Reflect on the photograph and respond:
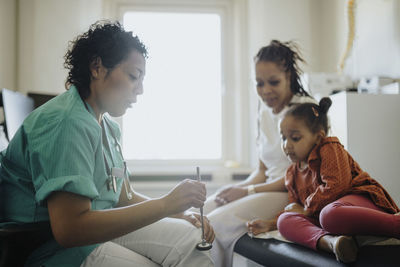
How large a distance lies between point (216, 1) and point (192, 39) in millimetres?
446

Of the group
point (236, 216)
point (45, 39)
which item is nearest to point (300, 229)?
point (236, 216)

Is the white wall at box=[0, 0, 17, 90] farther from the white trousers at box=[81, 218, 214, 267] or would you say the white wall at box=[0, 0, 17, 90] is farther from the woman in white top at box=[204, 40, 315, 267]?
the white trousers at box=[81, 218, 214, 267]

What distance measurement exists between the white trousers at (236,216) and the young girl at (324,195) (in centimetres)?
7

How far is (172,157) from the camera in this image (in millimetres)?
3240

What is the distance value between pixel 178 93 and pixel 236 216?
2.09m

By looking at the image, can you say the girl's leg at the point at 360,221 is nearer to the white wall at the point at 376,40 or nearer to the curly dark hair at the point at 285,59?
the curly dark hair at the point at 285,59

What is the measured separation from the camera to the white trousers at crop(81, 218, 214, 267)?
0.85 m

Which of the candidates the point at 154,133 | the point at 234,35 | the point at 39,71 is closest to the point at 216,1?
the point at 234,35

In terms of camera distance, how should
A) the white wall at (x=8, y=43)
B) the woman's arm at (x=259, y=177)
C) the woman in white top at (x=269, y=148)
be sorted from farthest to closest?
the white wall at (x=8, y=43), the woman's arm at (x=259, y=177), the woman in white top at (x=269, y=148)

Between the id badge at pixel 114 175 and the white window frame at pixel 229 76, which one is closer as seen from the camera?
the id badge at pixel 114 175

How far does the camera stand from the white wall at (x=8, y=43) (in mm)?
2570

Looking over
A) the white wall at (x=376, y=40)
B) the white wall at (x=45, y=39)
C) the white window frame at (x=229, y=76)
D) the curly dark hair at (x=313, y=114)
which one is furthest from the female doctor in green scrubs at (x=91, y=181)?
the white window frame at (x=229, y=76)

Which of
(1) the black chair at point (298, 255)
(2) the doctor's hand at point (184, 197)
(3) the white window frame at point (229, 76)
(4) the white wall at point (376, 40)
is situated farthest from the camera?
(3) the white window frame at point (229, 76)

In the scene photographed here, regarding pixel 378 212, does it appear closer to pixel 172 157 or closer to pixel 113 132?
pixel 113 132
